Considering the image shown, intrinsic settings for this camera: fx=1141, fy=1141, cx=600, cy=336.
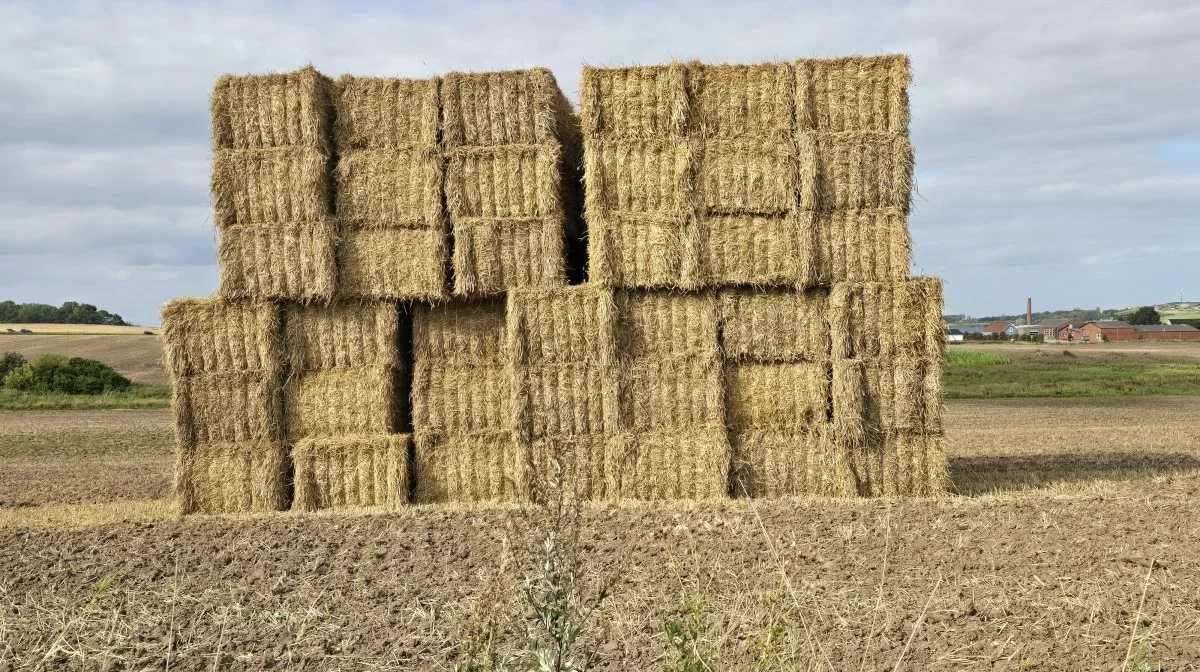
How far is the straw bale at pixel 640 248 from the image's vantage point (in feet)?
37.2

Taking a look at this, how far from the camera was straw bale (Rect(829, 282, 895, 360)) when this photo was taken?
11492mm

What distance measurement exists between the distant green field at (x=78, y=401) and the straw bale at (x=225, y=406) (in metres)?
15.4

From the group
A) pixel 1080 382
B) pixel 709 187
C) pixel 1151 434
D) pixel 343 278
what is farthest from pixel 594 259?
pixel 1080 382

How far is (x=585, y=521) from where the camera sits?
10.1m

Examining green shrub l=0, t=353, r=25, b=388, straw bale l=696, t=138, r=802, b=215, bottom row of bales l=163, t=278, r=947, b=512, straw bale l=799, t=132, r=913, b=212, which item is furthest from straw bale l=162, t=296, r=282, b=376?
green shrub l=0, t=353, r=25, b=388

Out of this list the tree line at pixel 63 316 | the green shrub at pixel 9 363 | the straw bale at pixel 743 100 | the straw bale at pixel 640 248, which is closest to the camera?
the straw bale at pixel 640 248

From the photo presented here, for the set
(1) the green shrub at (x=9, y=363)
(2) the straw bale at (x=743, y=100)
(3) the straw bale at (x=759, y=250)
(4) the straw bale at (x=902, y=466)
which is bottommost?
(4) the straw bale at (x=902, y=466)

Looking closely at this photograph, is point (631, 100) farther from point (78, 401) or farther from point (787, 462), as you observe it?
point (78, 401)

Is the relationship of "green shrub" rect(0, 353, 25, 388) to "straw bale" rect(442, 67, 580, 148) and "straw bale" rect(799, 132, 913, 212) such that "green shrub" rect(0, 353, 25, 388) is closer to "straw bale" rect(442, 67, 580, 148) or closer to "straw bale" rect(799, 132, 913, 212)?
"straw bale" rect(442, 67, 580, 148)

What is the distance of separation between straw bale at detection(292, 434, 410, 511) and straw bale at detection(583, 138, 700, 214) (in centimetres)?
319

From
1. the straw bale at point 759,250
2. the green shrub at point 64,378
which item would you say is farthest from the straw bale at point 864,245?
the green shrub at point 64,378

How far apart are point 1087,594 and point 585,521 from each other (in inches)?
169

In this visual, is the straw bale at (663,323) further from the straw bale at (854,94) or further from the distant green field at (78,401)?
the distant green field at (78,401)

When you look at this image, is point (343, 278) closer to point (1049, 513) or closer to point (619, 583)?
point (619, 583)
